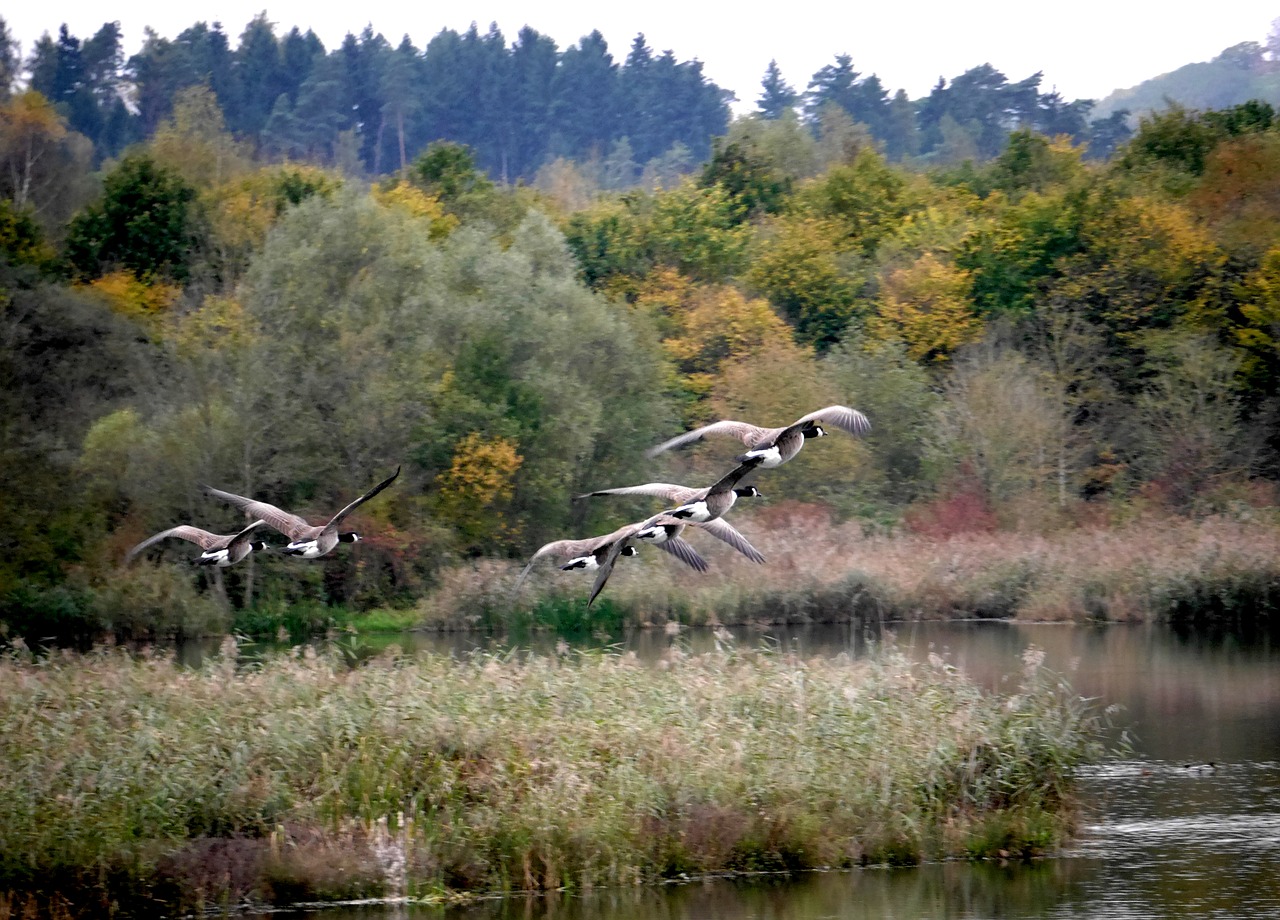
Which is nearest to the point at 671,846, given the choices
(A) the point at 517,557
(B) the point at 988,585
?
(B) the point at 988,585

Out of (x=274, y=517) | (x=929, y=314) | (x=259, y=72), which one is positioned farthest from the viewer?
(x=259, y=72)

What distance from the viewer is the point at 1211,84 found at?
160 metres

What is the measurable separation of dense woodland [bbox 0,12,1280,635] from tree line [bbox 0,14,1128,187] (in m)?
61.6

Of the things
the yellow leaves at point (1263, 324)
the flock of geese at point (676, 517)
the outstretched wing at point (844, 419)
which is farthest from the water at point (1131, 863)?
the yellow leaves at point (1263, 324)

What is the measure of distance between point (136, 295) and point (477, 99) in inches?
3145

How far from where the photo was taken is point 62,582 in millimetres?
34844

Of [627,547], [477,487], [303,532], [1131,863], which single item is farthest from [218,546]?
[477,487]

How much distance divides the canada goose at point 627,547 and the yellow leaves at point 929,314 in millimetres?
30031

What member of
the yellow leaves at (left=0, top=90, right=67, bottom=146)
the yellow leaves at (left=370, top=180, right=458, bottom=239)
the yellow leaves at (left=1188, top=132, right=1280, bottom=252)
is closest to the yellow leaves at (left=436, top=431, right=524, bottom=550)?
the yellow leaves at (left=370, top=180, right=458, bottom=239)

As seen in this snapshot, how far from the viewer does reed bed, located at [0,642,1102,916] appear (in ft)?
49.2

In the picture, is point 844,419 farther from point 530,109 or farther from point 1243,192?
point 530,109

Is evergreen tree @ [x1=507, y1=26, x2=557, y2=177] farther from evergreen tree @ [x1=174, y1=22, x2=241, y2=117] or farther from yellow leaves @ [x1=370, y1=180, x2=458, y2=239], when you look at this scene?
yellow leaves @ [x1=370, y1=180, x2=458, y2=239]

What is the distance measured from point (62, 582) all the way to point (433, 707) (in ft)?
68.5

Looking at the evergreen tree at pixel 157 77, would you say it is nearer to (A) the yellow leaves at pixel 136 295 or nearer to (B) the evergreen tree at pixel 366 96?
(B) the evergreen tree at pixel 366 96
